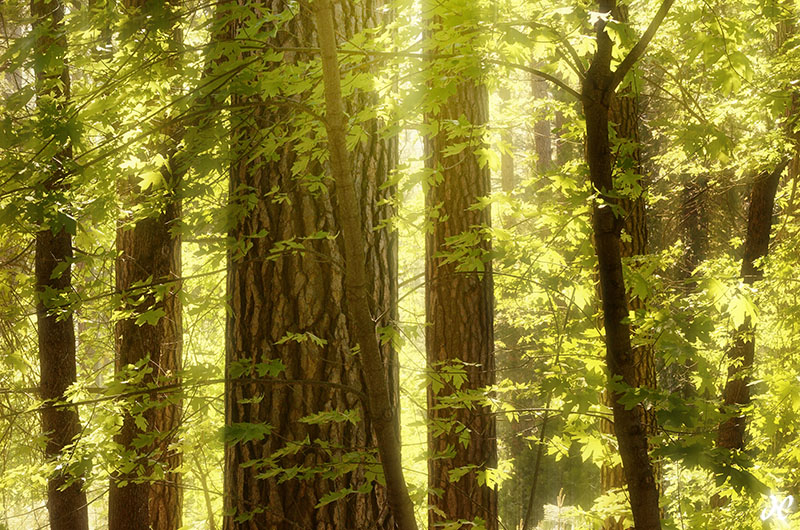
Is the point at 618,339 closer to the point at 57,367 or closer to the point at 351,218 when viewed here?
the point at 351,218

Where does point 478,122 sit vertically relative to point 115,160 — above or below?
above

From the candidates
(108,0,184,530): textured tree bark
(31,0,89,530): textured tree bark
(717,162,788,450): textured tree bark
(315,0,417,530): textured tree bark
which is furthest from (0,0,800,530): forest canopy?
(717,162,788,450): textured tree bark

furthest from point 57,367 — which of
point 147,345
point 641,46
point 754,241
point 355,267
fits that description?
point 754,241

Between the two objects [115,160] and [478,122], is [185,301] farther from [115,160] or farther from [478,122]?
[478,122]

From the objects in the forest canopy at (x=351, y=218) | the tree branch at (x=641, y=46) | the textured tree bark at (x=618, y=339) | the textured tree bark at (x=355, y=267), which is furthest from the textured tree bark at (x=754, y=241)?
the textured tree bark at (x=355, y=267)

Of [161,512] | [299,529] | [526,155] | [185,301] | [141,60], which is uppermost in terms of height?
[141,60]

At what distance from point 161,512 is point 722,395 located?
26.2 ft

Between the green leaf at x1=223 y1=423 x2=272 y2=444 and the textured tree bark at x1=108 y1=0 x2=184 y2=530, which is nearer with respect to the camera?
the green leaf at x1=223 y1=423 x2=272 y2=444

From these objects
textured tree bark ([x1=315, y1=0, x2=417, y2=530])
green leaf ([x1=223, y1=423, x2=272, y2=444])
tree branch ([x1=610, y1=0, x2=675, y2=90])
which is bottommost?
green leaf ([x1=223, y1=423, x2=272, y2=444])

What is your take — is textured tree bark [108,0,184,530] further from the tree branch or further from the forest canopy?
the tree branch

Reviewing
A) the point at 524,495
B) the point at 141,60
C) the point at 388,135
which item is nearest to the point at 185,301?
the point at 141,60

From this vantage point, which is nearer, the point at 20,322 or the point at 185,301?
the point at 185,301

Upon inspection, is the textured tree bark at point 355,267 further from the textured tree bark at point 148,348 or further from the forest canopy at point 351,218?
the textured tree bark at point 148,348

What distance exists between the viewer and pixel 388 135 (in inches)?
109
